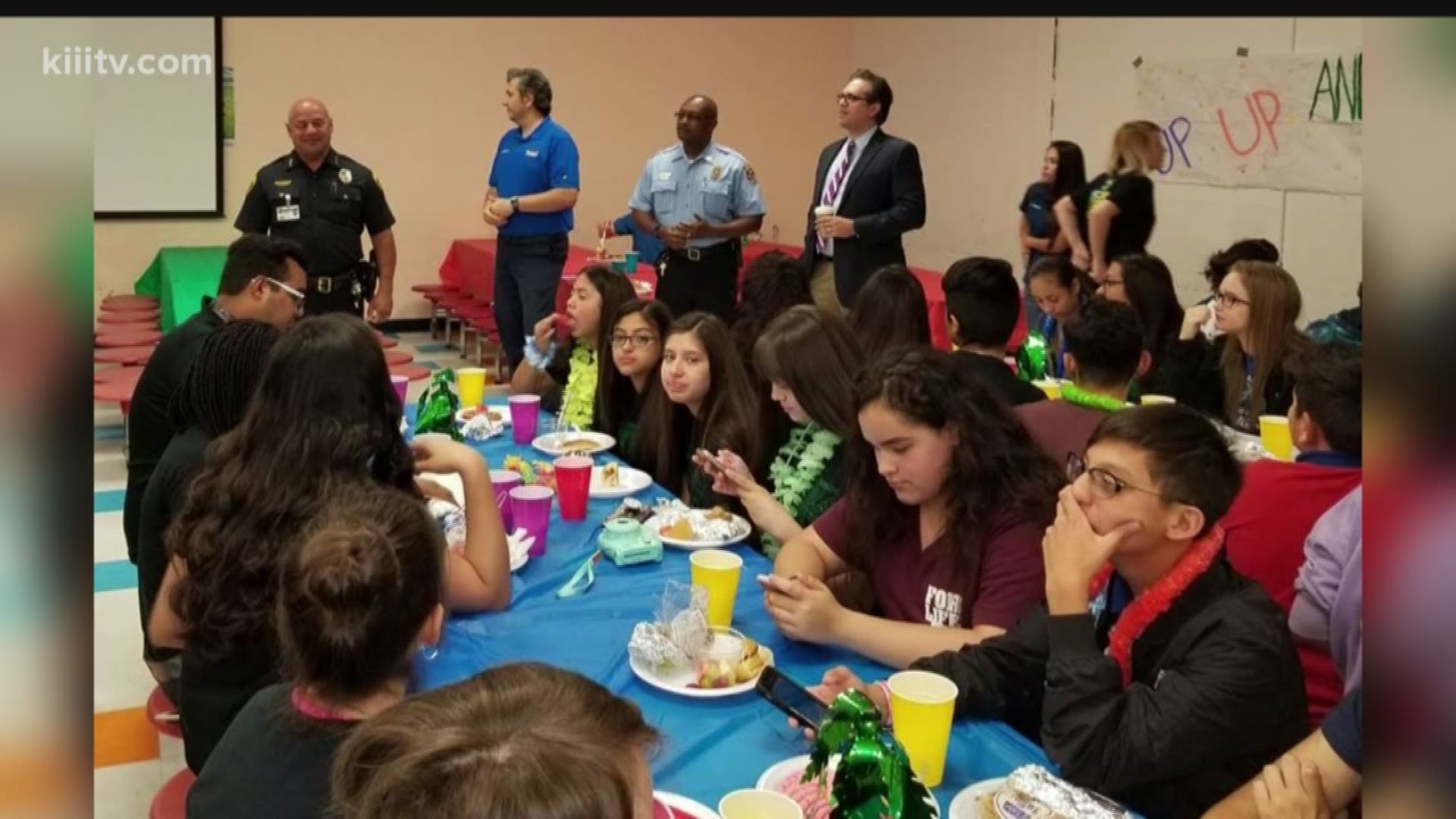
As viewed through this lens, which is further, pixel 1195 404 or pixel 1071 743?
pixel 1195 404

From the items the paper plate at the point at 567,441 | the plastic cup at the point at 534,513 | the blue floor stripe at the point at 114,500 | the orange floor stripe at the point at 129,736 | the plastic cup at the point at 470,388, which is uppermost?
the plastic cup at the point at 470,388

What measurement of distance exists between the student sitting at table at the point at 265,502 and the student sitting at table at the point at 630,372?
1.34m

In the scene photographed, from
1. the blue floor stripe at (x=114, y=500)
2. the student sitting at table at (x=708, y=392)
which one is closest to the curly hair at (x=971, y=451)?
the student sitting at table at (x=708, y=392)

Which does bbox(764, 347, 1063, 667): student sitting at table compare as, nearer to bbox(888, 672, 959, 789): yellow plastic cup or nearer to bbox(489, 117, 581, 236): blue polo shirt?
bbox(888, 672, 959, 789): yellow plastic cup

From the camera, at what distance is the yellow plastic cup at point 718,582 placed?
6.23 ft

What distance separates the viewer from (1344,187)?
6.00m

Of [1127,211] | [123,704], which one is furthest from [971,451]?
[1127,211]

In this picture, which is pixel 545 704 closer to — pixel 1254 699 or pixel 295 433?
pixel 1254 699

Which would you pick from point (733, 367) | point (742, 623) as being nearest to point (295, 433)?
point (742, 623)

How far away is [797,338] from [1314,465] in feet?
3.50

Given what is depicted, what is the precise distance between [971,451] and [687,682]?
627 millimetres

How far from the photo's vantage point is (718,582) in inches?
74.8

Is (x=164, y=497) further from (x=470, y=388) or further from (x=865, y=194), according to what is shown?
(x=865, y=194)

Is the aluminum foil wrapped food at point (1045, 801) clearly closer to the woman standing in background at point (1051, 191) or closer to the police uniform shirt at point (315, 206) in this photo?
the police uniform shirt at point (315, 206)
